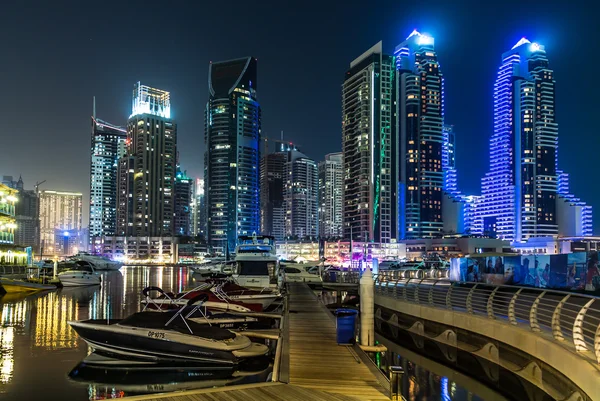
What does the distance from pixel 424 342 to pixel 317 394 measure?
593 inches

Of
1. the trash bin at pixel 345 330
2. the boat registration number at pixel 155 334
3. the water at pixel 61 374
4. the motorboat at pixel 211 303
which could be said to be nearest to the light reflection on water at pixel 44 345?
the water at pixel 61 374

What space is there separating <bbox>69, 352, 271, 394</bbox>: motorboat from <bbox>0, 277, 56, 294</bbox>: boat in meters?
40.2

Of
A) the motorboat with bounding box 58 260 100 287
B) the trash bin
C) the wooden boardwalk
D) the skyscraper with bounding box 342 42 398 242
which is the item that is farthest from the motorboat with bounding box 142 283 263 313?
the skyscraper with bounding box 342 42 398 242

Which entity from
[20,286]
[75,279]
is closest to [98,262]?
[75,279]

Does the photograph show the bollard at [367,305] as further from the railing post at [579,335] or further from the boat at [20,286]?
the boat at [20,286]

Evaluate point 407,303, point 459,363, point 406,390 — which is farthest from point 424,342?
point 406,390

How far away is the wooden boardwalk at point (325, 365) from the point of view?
11680 mm

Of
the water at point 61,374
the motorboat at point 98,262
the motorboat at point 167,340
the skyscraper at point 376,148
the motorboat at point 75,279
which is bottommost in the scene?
the motorboat at point 98,262

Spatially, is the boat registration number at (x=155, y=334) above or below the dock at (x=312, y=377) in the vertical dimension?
below

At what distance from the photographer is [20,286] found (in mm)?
54875

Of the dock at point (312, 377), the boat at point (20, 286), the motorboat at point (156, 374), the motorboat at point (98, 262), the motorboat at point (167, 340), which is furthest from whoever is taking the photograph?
the motorboat at point (98, 262)

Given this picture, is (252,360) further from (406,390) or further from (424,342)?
(424,342)

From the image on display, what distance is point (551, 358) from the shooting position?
12812mm

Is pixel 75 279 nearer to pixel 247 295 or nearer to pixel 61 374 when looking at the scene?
pixel 247 295
